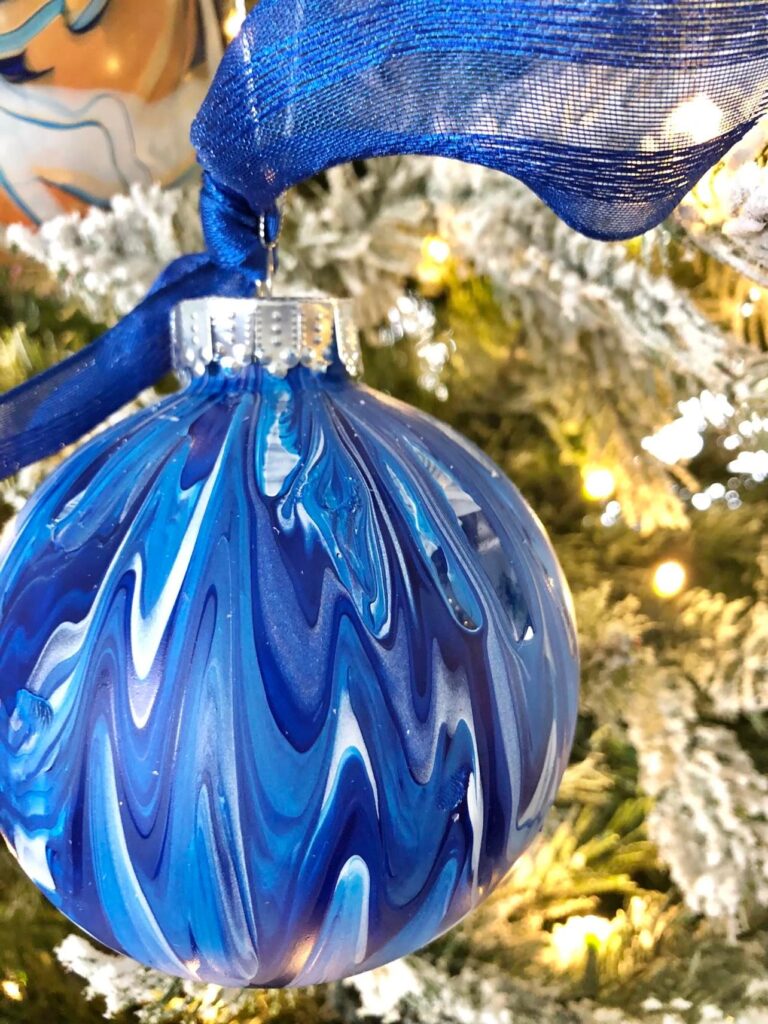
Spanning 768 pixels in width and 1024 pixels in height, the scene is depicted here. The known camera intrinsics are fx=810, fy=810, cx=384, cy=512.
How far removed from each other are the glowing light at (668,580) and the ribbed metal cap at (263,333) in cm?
33

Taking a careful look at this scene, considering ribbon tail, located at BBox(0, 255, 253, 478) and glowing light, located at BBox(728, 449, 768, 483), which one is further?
glowing light, located at BBox(728, 449, 768, 483)

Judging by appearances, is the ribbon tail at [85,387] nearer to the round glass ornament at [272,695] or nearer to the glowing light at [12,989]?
the round glass ornament at [272,695]

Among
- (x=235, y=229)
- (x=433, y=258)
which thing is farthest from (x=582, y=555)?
(x=235, y=229)

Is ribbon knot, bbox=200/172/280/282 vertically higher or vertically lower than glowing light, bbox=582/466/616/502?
higher

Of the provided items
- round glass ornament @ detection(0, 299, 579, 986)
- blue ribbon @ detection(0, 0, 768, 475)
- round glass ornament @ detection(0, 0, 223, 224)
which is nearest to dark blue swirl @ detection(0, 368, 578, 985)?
round glass ornament @ detection(0, 299, 579, 986)

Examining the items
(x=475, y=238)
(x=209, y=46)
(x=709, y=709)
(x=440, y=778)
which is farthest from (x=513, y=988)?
(x=209, y=46)

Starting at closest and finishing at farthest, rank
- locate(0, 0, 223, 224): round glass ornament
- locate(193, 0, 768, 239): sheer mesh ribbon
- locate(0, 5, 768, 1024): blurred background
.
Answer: locate(193, 0, 768, 239): sheer mesh ribbon
locate(0, 0, 223, 224): round glass ornament
locate(0, 5, 768, 1024): blurred background

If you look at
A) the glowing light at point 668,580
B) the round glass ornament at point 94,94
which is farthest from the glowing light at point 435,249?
the glowing light at point 668,580

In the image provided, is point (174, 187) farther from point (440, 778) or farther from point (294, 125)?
point (440, 778)

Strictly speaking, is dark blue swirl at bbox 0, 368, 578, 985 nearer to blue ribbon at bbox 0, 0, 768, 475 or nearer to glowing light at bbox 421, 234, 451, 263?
blue ribbon at bbox 0, 0, 768, 475

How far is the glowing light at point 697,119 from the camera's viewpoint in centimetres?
25

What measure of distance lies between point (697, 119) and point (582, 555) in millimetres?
352

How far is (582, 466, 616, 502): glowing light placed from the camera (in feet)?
1.84

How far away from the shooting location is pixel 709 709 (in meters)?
0.57
